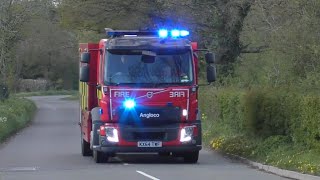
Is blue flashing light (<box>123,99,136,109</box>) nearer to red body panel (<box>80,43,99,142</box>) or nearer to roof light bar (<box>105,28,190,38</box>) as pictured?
roof light bar (<box>105,28,190,38</box>)

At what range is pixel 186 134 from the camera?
850 inches

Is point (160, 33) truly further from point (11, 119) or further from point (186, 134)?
point (11, 119)

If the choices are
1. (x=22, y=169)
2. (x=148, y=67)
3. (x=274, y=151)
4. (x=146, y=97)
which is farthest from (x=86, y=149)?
(x=274, y=151)

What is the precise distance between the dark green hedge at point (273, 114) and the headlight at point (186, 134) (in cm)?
279

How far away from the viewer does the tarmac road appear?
61.8ft

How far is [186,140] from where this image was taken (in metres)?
21.6

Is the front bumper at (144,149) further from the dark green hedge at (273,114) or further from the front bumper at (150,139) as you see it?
the dark green hedge at (273,114)

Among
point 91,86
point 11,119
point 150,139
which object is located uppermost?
point 91,86

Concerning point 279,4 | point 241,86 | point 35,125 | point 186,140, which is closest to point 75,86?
point 35,125

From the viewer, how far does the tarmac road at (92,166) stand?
61.8 ft

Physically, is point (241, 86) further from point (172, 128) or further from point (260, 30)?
point (172, 128)

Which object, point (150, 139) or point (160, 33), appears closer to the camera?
point (150, 139)

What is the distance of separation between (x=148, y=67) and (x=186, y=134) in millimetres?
2037

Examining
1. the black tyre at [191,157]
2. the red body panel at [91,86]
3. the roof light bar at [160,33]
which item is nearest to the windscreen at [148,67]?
the roof light bar at [160,33]
